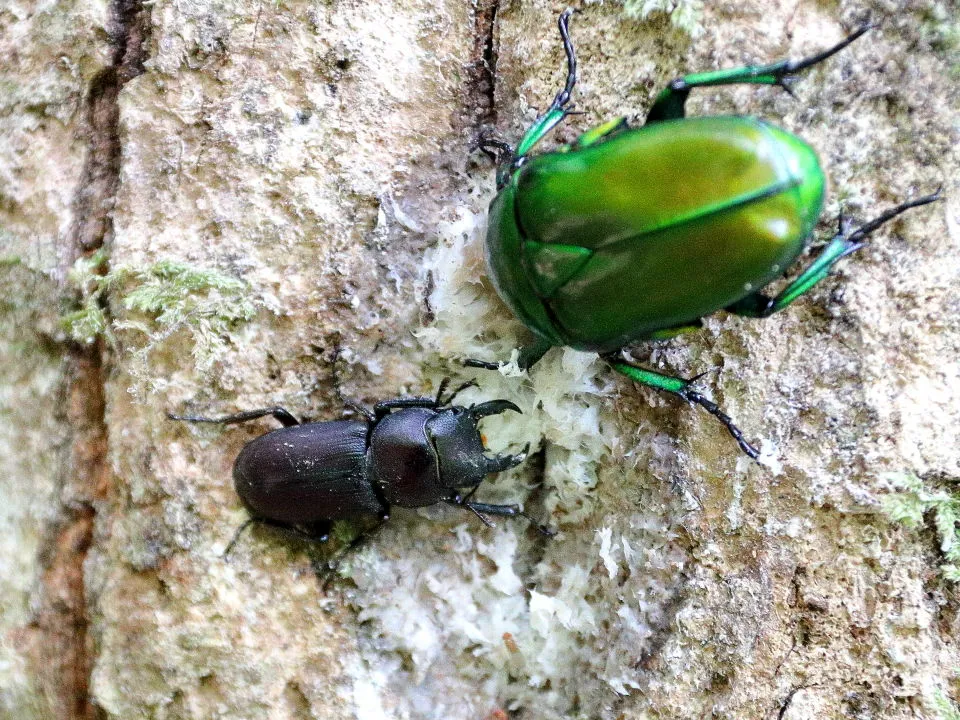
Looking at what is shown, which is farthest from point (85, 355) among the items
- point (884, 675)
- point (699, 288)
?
point (884, 675)

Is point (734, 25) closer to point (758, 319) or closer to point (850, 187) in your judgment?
point (850, 187)

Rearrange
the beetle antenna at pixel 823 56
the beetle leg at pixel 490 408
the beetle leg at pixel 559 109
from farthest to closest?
the beetle leg at pixel 490 408, the beetle leg at pixel 559 109, the beetle antenna at pixel 823 56

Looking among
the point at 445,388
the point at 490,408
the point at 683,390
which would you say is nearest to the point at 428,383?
the point at 445,388

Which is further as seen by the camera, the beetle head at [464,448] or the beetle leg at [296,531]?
the beetle head at [464,448]

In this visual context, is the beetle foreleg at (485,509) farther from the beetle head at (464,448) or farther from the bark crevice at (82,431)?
the bark crevice at (82,431)

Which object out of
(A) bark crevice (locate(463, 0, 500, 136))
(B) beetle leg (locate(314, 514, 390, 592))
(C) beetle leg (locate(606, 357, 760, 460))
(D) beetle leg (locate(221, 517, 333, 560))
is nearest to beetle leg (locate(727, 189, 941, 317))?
(C) beetle leg (locate(606, 357, 760, 460))

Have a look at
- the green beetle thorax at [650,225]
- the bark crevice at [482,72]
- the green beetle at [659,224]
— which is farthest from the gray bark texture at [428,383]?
the green beetle thorax at [650,225]
